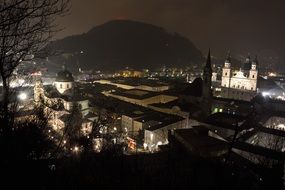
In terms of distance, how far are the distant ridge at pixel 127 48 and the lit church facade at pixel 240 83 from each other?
7468 centimetres

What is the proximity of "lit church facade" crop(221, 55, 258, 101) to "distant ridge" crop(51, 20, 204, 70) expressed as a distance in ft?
245

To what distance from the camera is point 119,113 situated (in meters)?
29.0

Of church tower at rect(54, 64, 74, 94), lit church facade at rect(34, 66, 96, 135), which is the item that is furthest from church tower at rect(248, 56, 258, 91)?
church tower at rect(54, 64, 74, 94)

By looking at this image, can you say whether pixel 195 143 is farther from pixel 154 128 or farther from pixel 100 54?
pixel 100 54

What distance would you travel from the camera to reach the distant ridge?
123956 mm

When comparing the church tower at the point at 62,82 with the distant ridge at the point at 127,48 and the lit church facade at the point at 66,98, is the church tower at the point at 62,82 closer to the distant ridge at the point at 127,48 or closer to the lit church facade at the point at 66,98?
the lit church facade at the point at 66,98

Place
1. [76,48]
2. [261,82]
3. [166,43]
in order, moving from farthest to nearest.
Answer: [166,43]
[76,48]
[261,82]

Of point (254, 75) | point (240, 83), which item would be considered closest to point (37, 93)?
point (240, 83)

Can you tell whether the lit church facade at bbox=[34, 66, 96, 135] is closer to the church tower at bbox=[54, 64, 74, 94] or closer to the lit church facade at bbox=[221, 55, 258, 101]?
the church tower at bbox=[54, 64, 74, 94]

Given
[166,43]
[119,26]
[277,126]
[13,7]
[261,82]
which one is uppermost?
[119,26]

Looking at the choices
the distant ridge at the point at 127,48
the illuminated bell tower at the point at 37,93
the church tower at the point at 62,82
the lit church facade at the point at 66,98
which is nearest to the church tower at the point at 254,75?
the lit church facade at the point at 66,98

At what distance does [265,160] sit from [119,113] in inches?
670

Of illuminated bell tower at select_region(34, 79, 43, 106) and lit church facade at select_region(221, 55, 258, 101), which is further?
lit church facade at select_region(221, 55, 258, 101)

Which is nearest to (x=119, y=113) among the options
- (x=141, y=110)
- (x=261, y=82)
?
(x=141, y=110)
